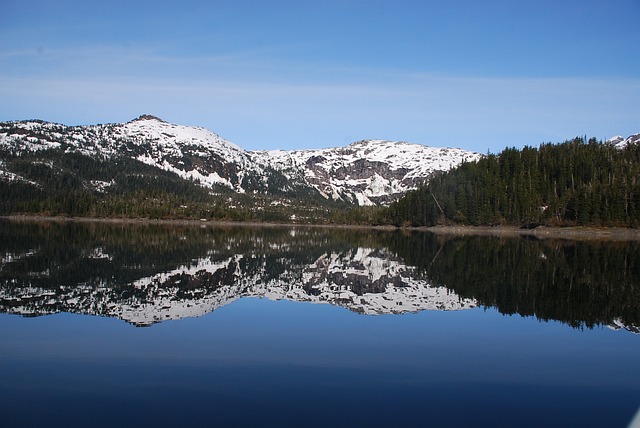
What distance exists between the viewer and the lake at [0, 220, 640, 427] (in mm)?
10711

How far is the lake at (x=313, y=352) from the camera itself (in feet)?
35.1

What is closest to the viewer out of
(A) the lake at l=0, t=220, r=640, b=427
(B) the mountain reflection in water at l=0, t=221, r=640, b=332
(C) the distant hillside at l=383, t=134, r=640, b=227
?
(A) the lake at l=0, t=220, r=640, b=427

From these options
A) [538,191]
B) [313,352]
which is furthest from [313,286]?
[538,191]

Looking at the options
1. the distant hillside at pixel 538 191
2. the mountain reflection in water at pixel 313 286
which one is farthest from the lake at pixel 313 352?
the distant hillside at pixel 538 191

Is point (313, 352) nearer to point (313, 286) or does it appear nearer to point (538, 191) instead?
point (313, 286)

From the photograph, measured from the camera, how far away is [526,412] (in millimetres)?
10945

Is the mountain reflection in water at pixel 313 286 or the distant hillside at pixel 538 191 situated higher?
the distant hillside at pixel 538 191

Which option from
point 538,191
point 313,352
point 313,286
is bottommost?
point 313,286

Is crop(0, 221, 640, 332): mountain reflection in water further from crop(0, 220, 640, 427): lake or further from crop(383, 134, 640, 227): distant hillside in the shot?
crop(383, 134, 640, 227): distant hillside

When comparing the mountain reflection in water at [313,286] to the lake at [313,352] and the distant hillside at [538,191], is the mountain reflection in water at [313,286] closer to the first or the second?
the lake at [313,352]

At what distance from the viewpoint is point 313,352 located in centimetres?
1532

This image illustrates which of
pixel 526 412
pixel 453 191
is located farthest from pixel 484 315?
pixel 453 191

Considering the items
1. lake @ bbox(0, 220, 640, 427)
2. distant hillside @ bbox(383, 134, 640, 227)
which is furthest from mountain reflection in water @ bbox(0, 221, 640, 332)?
distant hillside @ bbox(383, 134, 640, 227)

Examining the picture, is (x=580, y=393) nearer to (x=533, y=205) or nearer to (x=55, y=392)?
(x=55, y=392)
